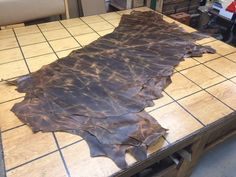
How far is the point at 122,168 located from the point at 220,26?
2109 mm

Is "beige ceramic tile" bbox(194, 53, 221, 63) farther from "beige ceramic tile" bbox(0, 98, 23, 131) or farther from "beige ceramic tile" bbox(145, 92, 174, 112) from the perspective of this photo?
"beige ceramic tile" bbox(0, 98, 23, 131)

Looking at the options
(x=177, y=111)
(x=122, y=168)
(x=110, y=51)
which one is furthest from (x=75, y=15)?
(x=122, y=168)

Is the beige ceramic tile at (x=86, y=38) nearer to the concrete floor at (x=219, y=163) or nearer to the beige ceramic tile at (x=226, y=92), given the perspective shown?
the beige ceramic tile at (x=226, y=92)

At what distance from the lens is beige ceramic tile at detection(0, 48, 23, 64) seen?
1486mm

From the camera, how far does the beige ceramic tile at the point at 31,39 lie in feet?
5.59

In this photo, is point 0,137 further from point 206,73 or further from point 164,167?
point 206,73

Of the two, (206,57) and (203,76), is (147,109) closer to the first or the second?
(203,76)

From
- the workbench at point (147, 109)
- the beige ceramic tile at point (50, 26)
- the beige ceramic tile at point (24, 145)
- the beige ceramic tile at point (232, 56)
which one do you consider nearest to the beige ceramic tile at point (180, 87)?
the workbench at point (147, 109)

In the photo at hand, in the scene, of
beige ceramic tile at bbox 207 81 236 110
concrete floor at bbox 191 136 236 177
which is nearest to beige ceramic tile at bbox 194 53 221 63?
beige ceramic tile at bbox 207 81 236 110

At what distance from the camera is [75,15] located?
8.05 ft

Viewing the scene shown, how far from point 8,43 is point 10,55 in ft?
0.70

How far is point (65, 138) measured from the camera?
0.96m

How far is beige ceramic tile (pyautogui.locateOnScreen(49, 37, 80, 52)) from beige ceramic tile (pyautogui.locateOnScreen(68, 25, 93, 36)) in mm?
137

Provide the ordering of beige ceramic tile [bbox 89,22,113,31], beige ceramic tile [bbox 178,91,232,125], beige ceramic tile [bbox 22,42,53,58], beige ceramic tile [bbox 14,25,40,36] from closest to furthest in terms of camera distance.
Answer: beige ceramic tile [bbox 178,91,232,125], beige ceramic tile [bbox 22,42,53,58], beige ceramic tile [bbox 14,25,40,36], beige ceramic tile [bbox 89,22,113,31]
